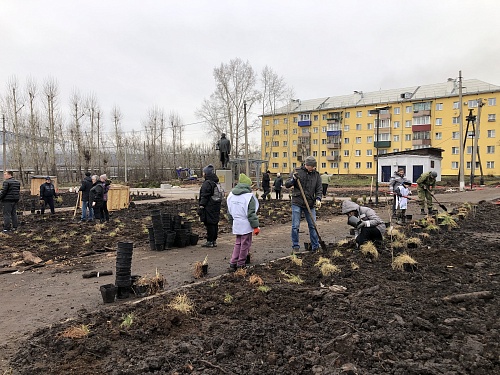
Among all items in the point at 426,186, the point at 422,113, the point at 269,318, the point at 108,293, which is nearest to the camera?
the point at 269,318

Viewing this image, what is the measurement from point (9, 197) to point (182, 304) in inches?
362

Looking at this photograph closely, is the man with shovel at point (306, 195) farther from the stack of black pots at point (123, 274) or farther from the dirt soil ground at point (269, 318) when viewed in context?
the stack of black pots at point (123, 274)

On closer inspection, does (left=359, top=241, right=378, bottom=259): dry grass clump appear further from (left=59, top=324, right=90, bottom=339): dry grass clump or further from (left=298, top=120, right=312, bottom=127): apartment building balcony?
(left=298, top=120, right=312, bottom=127): apartment building balcony

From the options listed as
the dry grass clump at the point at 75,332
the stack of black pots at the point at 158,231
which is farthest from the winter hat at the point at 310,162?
the dry grass clump at the point at 75,332

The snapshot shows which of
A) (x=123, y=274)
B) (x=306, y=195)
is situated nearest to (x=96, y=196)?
(x=306, y=195)

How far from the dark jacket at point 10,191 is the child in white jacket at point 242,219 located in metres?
7.69

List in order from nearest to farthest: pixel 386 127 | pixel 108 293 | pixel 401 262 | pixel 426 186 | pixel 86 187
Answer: pixel 108 293 < pixel 401 262 < pixel 426 186 < pixel 86 187 < pixel 386 127

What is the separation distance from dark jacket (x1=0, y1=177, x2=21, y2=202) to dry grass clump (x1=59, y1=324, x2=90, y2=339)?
863cm

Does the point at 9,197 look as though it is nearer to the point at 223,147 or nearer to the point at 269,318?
the point at 269,318

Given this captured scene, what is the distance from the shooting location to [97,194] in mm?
12461

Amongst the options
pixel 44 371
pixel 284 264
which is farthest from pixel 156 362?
pixel 284 264

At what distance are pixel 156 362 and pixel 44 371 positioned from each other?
90cm

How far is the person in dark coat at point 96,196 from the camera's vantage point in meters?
12.4

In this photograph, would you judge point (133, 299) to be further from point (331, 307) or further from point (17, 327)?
point (331, 307)
